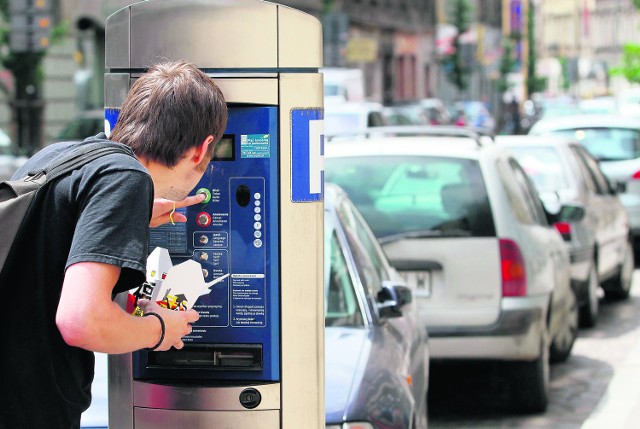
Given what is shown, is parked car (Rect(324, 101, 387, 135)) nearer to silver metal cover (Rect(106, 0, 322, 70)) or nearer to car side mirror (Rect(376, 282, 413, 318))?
car side mirror (Rect(376, 282, 413, 318))

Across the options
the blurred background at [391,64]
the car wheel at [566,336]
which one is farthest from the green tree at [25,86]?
the car wheel at [566,336]

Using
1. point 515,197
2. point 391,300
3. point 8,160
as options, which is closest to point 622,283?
point 515,197

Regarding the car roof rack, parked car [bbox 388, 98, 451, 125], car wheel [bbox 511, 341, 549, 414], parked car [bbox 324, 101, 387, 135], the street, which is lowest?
the street

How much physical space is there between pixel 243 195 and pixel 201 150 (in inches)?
24.6

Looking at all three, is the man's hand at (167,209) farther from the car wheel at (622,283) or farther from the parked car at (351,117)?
the parked car at (351,117)

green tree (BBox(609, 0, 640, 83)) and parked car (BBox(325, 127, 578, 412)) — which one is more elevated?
green tree (BBox(609, 0, 640, 83))

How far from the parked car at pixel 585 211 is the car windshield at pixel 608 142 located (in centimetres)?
256

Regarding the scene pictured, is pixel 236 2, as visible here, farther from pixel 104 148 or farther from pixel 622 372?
pixel 622 372

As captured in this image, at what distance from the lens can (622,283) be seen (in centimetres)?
1251

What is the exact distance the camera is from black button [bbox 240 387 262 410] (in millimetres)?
3715

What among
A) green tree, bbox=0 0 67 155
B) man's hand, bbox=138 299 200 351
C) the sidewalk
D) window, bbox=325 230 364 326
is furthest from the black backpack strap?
green tree, bbox=0 0 67 155

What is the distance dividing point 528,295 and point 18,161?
15.8m

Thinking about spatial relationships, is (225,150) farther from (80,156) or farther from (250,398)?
(80,156)

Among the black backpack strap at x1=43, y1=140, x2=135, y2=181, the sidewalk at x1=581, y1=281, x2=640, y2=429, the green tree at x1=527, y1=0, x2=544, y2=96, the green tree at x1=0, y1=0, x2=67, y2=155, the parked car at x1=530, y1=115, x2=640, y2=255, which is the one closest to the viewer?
the black backpack strap at x1=43, y1=140, x2=135, y2=181
